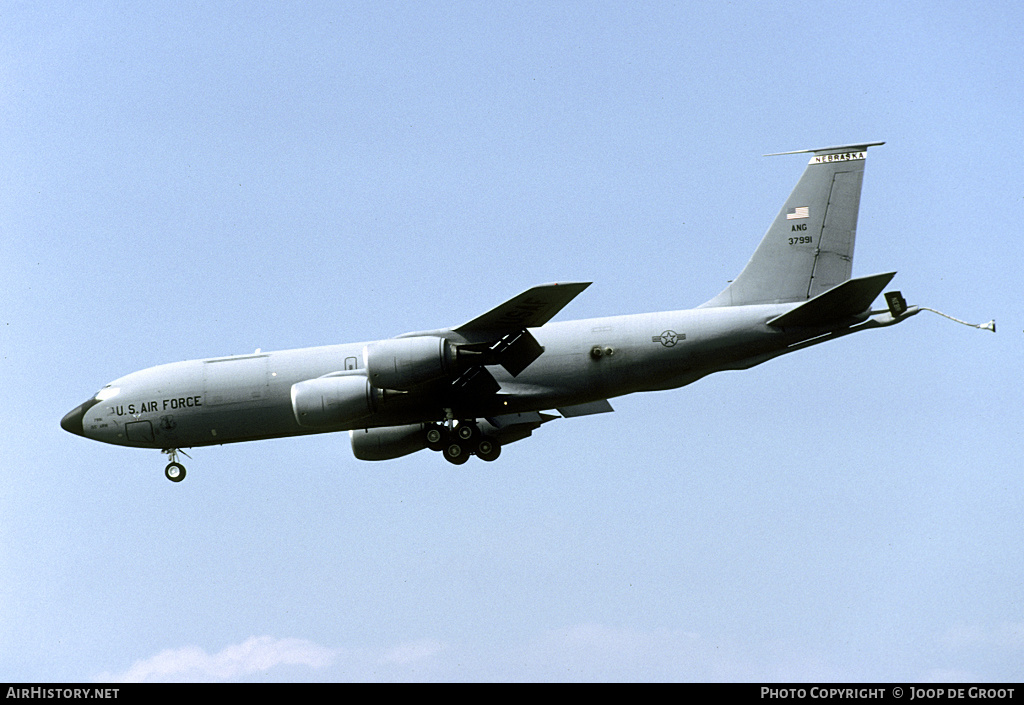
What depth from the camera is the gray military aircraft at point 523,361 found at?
27922 millimetres

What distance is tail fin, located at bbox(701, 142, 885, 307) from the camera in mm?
29188

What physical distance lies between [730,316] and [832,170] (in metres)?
4.43

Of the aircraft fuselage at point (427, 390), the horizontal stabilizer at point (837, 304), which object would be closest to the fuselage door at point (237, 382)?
the aircraft fuselage at point (427, 390)

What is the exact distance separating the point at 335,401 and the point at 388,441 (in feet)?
16.9

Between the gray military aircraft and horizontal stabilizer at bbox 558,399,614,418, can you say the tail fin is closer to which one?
the gray military aircraft

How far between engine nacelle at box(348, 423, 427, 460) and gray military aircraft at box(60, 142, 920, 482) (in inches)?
86.0

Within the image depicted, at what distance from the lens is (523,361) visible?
29.2m

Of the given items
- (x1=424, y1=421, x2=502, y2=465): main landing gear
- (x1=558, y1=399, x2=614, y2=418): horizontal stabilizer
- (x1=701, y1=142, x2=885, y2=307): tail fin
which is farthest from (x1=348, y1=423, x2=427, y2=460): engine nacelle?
(x1=701, y1=142, x2=885, y2=307): tail fin

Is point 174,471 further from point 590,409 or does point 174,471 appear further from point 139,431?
point 590,409

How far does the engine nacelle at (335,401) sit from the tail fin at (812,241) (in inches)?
321

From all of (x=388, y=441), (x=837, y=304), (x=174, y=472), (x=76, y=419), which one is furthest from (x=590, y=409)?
(x=76, y=419)

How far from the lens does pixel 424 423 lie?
3136 cm
